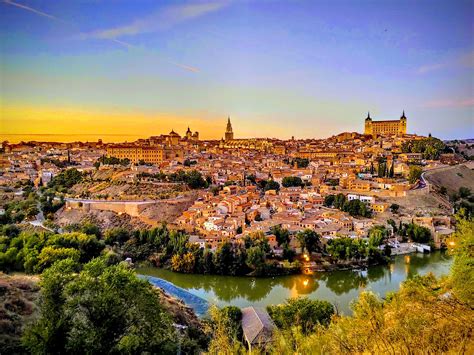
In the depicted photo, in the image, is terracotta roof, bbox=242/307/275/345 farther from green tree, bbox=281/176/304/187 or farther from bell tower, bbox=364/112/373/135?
bell tower, bbox=364/112/373/135

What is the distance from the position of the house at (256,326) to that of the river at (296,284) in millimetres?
1593

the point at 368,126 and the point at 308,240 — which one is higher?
the point at 368,126

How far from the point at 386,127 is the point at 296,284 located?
83.8 ft

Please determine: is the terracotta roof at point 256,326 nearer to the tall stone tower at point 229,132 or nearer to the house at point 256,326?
the house at point 256,326

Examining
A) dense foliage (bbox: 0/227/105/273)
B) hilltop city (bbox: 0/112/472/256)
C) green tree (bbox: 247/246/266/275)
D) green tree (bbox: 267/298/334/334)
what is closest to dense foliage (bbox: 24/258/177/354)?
green tree (bbox: 267/298/334/334)

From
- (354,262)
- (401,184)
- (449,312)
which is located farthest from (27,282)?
(401,184)

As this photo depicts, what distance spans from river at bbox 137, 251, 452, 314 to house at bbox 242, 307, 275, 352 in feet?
5.23

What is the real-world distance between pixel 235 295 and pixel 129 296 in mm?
4257

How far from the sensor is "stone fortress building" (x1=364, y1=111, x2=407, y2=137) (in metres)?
29.5

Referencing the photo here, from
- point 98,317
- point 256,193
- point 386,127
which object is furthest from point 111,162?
point 386,127

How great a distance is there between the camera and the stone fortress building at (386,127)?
96.8 feet

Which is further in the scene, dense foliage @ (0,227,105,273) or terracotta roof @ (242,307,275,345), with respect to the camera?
dense foliage @ (0,227,105,273)

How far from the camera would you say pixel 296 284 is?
7645mm

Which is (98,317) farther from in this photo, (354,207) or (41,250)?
(354,207)
